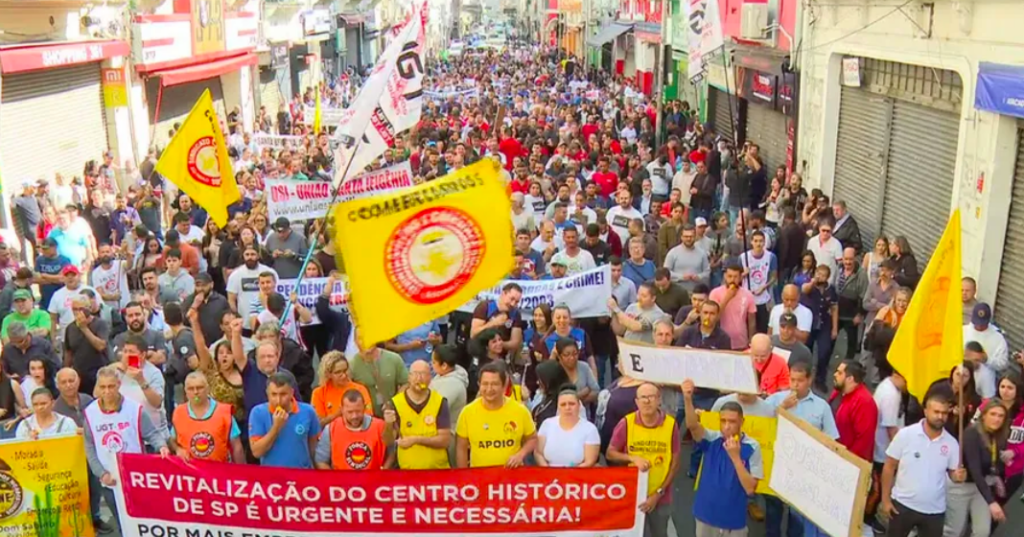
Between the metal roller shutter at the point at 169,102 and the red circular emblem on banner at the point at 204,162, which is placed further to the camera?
the metal roller shutter at the point at 169,102

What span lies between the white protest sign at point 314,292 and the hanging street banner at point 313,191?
339 centimetres

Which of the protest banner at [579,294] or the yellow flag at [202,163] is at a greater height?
the yellow flag at [202,163]

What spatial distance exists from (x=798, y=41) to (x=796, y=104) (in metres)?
1.03

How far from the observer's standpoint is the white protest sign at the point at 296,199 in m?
12.9

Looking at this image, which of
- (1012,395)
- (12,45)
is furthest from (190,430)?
(12,45)

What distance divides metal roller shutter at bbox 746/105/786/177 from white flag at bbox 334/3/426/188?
30.4 feet

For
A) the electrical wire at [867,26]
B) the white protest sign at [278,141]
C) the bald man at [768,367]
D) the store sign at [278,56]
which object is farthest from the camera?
the store sign at [278,56]

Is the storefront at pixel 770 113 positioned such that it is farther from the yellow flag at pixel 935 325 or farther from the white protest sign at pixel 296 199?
the yellow flag at pixel 935 325

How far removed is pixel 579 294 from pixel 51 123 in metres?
13.0

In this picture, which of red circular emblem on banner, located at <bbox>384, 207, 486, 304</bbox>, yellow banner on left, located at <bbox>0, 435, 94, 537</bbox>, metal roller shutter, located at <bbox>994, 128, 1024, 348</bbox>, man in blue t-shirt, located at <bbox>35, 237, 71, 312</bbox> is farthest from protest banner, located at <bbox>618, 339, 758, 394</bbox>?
Result: man in blue t-shirt, located at <bbox>35, 237, 71, 312</bbox>

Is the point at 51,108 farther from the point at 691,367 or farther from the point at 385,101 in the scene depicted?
the point at 691,367

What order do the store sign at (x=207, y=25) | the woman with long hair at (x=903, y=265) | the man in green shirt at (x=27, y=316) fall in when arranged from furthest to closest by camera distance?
the store sign at (x=207, y=25), the woman with long hair at (x=903, y=265), the man in green shirt at (x=27, y=316)

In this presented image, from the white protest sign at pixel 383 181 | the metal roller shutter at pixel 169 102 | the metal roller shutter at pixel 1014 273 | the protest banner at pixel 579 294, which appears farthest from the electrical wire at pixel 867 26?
the metal roller shutter at pixel 169 102

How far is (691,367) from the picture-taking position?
6895 millimetres
